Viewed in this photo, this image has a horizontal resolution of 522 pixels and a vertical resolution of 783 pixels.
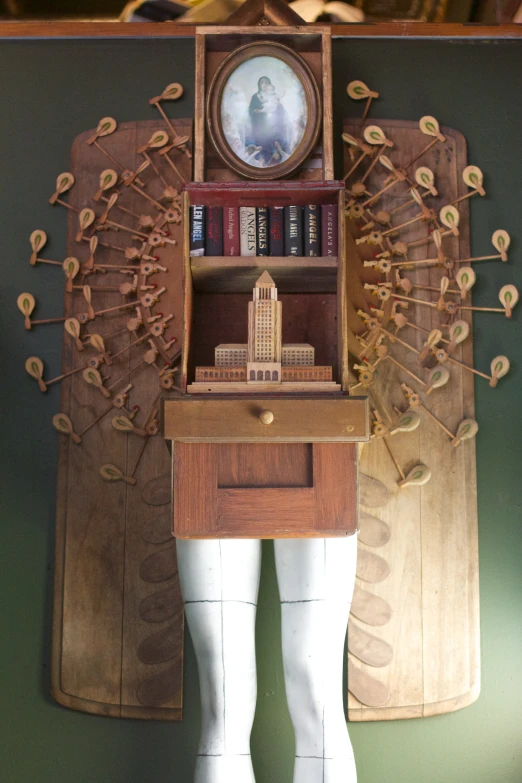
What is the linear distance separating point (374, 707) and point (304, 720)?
405mm

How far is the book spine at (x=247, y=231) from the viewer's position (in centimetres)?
232

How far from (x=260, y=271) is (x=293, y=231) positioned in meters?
0.14

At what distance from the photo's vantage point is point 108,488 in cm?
266

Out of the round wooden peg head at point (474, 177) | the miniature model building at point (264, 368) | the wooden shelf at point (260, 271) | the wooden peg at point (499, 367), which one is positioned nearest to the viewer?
the miniature model building at point (264, 368)

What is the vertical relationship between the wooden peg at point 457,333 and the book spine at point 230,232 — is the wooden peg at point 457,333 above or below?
below

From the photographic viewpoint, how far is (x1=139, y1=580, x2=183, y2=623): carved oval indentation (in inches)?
102

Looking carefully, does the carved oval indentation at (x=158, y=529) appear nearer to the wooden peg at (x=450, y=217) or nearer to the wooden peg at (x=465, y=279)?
the wooden peg at (x=465, y=279)

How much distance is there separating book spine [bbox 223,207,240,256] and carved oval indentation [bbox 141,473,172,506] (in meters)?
0.74

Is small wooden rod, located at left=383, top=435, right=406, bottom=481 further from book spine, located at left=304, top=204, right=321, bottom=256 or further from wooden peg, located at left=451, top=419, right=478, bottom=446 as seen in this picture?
book spine, located at left=304, top=204, right=321, bottom=256

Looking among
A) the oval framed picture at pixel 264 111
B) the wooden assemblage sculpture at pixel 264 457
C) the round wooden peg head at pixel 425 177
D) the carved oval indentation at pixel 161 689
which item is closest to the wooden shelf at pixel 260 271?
the wooden assemblage sculpture at pixel 264 457

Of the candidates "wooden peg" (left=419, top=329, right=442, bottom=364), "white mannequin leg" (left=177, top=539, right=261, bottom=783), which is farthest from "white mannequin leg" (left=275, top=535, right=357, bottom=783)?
"wooden peg" (left=419, top=329, right=442, bottom=364)

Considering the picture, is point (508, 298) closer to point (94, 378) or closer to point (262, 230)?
point (262, 230)

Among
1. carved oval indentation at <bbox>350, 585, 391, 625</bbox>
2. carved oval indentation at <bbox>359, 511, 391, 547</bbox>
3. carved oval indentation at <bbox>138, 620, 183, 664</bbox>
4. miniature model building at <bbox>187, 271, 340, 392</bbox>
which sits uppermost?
miniature model building at <bbox>187, 271, 340, 392</bbox>

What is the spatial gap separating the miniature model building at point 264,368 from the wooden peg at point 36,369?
756mm
